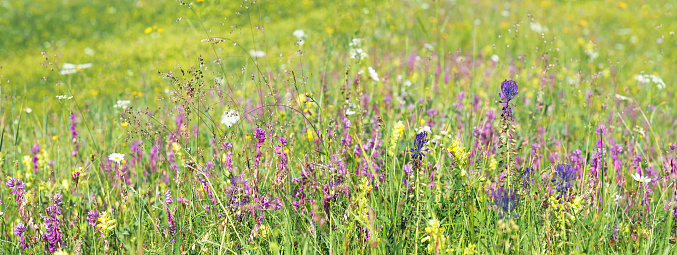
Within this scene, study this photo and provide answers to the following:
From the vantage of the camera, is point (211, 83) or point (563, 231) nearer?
point (563, 231)

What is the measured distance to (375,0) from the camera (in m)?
4.27

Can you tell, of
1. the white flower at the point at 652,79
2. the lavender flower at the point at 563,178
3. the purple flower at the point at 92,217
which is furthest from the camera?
the white flower at the point at 652,79

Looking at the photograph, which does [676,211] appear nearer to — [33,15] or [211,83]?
[211,83]

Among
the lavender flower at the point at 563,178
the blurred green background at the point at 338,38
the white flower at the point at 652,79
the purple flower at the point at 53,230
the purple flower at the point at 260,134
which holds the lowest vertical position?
the purple flower at the point at 53,230

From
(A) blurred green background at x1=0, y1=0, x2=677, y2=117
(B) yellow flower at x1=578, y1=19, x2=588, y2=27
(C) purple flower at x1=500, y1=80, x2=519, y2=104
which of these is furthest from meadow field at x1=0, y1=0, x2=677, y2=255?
(B) yellow flower at x1=578, y1=19, x2=588, y2=27

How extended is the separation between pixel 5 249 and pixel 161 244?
0.71 meters

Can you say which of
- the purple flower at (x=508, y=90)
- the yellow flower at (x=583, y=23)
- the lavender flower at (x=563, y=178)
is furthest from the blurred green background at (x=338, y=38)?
the purple flower at (x=508, y=90)

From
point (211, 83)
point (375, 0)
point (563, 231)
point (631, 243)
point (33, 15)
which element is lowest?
point (631, 243)

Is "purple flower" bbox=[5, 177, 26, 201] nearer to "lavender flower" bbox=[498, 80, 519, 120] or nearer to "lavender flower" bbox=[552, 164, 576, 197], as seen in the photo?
"lavender flower" bbox=[498, 80, 519, 120]

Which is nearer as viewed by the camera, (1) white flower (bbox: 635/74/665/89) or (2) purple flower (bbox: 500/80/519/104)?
(2) purple flower (bbox: 500/80/519/104)

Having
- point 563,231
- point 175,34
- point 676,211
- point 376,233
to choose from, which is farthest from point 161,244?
point 175,34

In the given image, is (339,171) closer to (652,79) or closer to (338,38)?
(338,38)

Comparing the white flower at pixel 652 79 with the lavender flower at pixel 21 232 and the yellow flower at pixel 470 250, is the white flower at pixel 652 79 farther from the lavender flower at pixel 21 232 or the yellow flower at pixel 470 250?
the lavender flower at pixel 21 232

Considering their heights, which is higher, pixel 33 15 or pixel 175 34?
pixel 33 15
